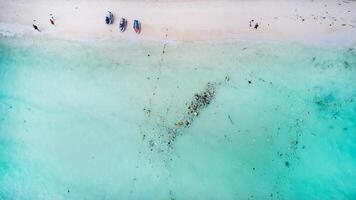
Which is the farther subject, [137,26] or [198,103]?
[137,26]

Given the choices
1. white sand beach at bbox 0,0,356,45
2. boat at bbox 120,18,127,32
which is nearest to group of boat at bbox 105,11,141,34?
boat at bbox 120,18,127,32

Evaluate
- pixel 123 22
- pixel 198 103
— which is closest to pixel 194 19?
pixel 123 22

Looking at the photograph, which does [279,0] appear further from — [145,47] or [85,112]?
[85,112]

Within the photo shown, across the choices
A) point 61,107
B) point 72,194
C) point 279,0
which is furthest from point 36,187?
point 279,0

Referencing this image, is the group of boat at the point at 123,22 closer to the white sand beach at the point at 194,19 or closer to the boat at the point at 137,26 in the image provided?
the boat at the point at 137,26

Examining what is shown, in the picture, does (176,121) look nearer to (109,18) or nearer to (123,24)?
(123,24)

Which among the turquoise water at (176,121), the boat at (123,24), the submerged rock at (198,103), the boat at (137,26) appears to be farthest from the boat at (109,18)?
the submerged rock at (198,103)
